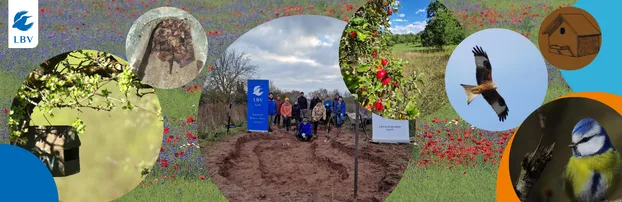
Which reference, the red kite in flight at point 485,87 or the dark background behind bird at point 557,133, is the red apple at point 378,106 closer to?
the red kite in flight at point 485,87

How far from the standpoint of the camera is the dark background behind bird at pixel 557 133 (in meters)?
5.68

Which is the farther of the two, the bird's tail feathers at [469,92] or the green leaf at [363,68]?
the bird's tail feathers at [469,92]

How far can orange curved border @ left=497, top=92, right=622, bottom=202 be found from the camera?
584cm

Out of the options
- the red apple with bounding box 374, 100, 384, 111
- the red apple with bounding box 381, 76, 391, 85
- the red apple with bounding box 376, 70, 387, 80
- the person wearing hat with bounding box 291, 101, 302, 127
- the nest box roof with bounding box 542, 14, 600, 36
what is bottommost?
the person wearing hat with bounding box 291, 101, 302, 127

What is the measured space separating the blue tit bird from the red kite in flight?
0.96 m

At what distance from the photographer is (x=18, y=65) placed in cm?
Result: 724

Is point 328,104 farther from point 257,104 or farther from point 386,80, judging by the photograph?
point 257,104

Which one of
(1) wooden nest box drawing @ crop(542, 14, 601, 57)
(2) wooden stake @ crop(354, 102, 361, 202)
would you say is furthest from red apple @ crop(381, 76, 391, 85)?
(1) wooden nest box drawing @ crop(542, 14, 601, 57)

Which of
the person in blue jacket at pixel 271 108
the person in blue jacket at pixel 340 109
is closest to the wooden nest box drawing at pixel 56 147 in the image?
the person in blue jacket at pixel 271 108

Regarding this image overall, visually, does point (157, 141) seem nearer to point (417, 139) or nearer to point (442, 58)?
point (417, 139)

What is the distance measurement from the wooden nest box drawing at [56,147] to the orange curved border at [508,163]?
5.00 meters

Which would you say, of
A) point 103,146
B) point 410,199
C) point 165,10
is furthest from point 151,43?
point 410,199

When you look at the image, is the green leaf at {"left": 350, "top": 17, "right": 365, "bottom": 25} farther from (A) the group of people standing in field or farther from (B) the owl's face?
(B) the owl's face

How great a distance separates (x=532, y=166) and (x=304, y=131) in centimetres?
261
